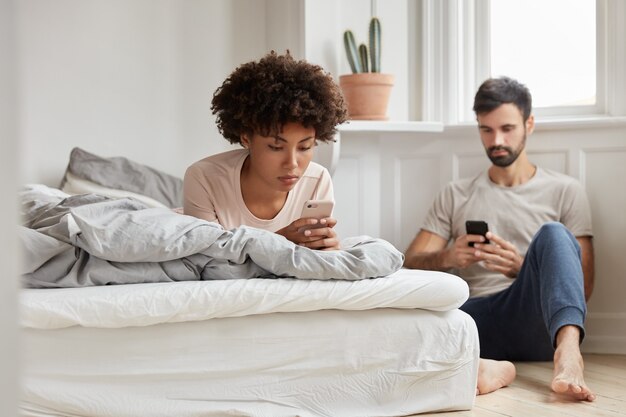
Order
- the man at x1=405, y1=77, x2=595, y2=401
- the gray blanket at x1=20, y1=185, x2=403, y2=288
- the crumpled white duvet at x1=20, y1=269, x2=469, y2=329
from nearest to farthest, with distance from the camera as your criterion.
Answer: the crumpled white duvet at x1=20, y1=269, x2=469, y2=329, the gray blanket at x1=20, y1=185, x2=403, y2=288, the man at x1=405, y1=77, x2=595, y2=401

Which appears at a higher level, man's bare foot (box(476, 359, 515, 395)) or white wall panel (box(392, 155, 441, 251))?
white wall panel (box(392, 155, 441, 251))

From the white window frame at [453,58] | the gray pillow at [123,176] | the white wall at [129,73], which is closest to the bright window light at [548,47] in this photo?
the white window frame at [453,58]

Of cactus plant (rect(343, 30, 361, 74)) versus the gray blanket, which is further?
cactus plant (rect(343, 30, 361, 74))

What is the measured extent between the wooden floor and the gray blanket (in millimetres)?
456

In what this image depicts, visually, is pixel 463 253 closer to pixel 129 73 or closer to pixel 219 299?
pixel 219 299

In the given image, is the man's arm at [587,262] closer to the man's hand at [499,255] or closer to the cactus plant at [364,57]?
the man's hand at [499,255]

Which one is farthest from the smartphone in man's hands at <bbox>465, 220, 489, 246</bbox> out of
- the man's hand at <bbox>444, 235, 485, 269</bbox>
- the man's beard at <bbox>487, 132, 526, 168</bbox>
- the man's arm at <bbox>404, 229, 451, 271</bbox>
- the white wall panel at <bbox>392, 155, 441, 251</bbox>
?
the white wall panel at <bbox>392, 155, 441, 251</bbox>

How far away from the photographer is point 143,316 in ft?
5.48

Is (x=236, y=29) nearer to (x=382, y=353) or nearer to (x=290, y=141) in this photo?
(x=290, y=141)

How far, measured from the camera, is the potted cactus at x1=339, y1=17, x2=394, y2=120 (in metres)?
3.21

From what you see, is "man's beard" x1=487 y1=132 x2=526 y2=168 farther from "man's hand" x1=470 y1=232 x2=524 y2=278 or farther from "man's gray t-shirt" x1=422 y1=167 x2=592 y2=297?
"man's hand" x1=470 y1=232 x2=524 y2=278

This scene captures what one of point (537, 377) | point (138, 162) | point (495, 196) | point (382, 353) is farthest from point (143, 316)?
point (138, 162)

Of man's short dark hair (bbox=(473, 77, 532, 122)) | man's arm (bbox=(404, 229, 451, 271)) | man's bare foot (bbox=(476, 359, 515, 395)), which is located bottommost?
man's bare foot (bbox=(476, 359, 515, 395))

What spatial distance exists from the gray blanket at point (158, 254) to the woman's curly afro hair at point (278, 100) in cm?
37
